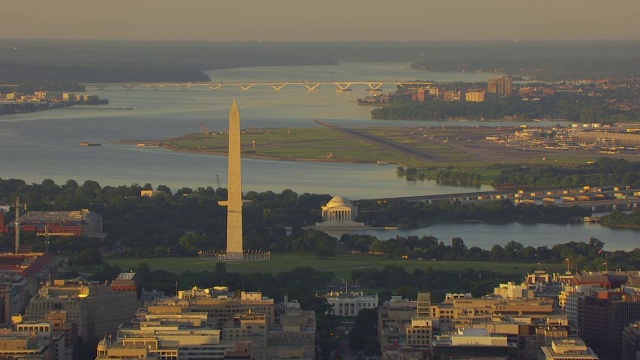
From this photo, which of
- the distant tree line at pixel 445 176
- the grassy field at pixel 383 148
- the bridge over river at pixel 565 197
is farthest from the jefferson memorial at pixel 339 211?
the grassy field at pixel 383 148

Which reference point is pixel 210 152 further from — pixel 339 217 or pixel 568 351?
pixel 568 351

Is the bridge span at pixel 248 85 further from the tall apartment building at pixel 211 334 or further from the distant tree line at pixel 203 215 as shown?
the tall apartment building at pixel 211 334

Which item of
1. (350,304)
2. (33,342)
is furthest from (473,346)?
(350,304)

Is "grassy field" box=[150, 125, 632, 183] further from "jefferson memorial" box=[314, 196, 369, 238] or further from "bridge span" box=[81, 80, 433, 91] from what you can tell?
"bridge span" box=[81, 80, 433, 91]

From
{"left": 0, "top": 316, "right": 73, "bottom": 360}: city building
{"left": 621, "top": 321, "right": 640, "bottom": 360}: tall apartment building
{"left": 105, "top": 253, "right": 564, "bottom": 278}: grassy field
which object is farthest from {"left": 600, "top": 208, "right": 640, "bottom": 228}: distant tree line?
{"left": 0, "top": 316, "right": 73, "bottom": 360}: city building

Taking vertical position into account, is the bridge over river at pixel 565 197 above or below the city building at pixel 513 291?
A: above
